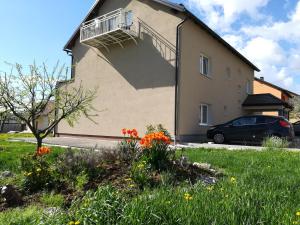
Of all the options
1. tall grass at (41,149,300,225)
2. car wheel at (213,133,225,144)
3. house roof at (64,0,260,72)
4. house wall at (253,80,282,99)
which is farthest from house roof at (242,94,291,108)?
tall grass at (41,149,300,225)

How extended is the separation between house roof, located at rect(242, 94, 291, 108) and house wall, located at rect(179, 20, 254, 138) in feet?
2.10

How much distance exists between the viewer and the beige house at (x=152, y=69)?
17.5 metres

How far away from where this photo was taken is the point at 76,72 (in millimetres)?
24016

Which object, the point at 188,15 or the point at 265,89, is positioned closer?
the point at 188,15

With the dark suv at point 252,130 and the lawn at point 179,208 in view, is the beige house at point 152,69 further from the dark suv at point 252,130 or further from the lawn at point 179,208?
the lawn at point 179,208

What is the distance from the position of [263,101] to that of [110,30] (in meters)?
13.0

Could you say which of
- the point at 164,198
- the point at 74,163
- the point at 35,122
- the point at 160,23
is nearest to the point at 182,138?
the point at 160,23

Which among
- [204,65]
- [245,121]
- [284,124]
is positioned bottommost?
[284,124]

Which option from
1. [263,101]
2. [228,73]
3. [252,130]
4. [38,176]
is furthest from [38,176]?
[263,101]

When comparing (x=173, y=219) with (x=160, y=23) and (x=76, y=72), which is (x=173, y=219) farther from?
(x=76, y=72)

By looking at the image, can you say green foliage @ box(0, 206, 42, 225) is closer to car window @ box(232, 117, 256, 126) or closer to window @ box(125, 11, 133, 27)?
car window @ box(232, 117, 256, 126)

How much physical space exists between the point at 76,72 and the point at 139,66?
6.60 metres

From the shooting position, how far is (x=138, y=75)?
1922cm

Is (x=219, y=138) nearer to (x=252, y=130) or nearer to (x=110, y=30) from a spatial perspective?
(x=252, y=130)
